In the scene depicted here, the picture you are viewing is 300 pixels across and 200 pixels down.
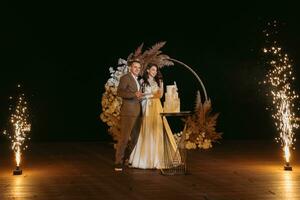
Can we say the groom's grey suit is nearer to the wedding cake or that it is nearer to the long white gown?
the long white gown

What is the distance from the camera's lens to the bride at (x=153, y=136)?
6.63 m

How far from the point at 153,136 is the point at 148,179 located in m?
0.97

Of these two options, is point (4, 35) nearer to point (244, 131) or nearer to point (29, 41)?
point (29, 41)

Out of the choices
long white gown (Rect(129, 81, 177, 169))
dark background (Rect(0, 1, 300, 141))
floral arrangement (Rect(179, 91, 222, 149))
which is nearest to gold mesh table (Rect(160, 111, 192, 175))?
long white gown (Rect(129, 81, 177, 169))

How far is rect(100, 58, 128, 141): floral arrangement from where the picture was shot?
8.35 meters

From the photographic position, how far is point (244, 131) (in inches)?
434

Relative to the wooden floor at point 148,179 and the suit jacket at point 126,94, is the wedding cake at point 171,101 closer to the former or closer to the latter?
the suit jacket at point 126,94

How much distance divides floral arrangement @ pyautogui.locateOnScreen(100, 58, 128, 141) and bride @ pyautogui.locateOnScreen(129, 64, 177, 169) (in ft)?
5.16

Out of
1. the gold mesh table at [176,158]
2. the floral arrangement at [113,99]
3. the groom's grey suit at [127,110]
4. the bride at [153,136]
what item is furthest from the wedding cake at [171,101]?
the floral arrangement at [113,99]

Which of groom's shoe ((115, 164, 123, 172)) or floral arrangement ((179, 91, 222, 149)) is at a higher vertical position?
floral arrangement ((179, 91, 222, 149))

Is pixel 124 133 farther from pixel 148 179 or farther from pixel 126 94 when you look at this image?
pixel 148 179

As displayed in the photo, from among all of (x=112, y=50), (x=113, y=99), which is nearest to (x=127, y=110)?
(x=113, y=99)

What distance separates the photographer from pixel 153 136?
21.8ft

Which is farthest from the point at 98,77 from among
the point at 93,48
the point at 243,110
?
the point at 243,110
